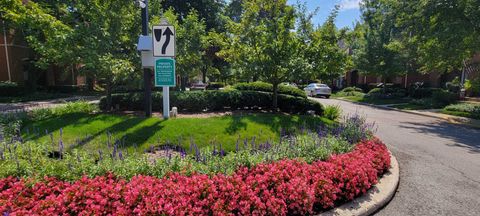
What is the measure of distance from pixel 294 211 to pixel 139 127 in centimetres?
467

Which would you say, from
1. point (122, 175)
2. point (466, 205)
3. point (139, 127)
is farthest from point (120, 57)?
point (466, 205)

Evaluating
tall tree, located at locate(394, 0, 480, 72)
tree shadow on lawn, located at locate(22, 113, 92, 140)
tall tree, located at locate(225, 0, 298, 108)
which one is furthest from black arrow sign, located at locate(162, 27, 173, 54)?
tall tree, located at locate(394, 0, 480, 72)

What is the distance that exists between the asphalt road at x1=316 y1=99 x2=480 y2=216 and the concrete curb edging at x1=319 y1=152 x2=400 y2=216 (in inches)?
4.3

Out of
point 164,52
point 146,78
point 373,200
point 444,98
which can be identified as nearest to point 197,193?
point 373,200

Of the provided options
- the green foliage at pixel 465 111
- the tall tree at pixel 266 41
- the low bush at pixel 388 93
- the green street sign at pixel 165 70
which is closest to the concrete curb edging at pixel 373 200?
the tall tree at pixel 266 41

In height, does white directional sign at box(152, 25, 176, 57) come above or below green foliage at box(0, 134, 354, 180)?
above

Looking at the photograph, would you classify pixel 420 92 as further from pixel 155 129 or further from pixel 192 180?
pixel 192 180

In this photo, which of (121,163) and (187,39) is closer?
(121,163)

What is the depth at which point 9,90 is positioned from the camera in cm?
1944

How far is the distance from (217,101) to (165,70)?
289 cm

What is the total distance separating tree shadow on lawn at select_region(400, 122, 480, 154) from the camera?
867 centimetres

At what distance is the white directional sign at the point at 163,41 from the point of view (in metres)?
7.61

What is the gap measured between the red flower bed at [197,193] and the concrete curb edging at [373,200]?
124 mm

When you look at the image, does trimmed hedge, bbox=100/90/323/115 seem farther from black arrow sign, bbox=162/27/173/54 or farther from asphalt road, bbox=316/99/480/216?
asphalt road, bbox=316/99/480/216
